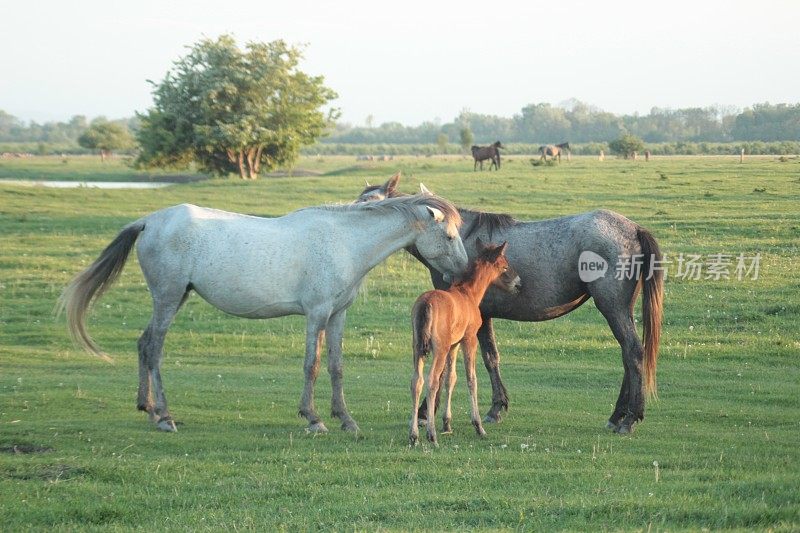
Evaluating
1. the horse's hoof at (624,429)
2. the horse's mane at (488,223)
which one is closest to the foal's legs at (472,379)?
the horse's hoof at (624,429)

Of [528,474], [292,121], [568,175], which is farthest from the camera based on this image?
[292,121]

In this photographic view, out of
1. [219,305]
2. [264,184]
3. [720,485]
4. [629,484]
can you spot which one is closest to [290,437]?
[219,305]

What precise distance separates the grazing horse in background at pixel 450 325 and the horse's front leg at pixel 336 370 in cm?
90

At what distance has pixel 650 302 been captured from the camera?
406 inches

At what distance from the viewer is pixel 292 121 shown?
4903 cm

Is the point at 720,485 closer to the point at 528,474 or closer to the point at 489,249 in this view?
the point at 528,474

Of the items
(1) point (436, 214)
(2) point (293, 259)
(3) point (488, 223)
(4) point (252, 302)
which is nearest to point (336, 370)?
(4) point (252, 302)

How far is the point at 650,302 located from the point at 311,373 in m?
3.86

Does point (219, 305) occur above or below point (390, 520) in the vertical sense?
above

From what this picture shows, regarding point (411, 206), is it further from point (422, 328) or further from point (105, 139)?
point (105, 139)

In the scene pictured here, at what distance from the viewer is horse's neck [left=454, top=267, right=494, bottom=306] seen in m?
9.43

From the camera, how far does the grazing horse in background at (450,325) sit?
8.62m

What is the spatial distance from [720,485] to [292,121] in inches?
1728

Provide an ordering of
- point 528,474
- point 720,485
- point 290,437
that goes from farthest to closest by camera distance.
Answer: point 290,437
point 528,474
point 720,485
